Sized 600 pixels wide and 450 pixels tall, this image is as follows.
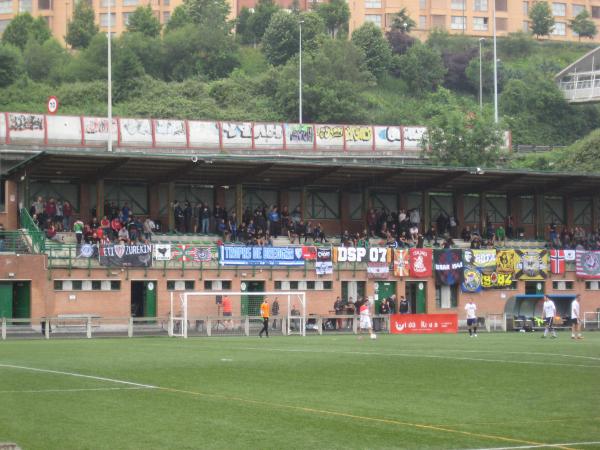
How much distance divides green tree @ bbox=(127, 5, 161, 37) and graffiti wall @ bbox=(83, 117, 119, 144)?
206ft

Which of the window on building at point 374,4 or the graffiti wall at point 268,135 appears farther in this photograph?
the window on building at point 374,4

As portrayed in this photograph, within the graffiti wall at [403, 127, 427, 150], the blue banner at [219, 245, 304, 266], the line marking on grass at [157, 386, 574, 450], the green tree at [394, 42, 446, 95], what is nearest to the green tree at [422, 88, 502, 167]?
the graffiti wall at [403, 127, 427, 150]

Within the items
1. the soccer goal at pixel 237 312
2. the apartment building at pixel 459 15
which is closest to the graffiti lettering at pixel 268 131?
the soccer goal at pixel 237 312

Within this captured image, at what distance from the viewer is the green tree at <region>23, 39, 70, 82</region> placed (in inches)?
5315

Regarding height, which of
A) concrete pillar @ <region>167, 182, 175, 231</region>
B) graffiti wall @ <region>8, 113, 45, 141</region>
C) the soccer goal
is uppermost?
graffiti wall @ <region>8, 113, 45, 141</region>

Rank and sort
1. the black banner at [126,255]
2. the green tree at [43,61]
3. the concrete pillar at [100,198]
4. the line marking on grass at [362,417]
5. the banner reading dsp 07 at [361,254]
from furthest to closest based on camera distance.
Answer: the green tree at [43,61] → the banner reading dsp 07 at [361,254] → the concrete pillar at [100,198] → the black banner at [126,255] → the line marking on grass at [362,417]

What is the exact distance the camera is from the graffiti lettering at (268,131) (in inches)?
3713

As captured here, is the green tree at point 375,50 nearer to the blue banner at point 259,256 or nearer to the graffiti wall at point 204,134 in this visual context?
the graffiti wall at point 204,134

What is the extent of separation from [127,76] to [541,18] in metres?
63.4

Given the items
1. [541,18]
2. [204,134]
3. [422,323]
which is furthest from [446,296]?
[541,18]

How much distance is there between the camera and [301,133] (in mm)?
95938

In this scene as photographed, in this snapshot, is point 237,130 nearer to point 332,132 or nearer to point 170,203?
point 332,132

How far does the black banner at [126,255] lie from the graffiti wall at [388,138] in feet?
141

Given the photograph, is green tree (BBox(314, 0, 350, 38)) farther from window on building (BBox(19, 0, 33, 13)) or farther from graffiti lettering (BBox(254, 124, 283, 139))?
graffiti lettering (BBox(254, 124, 283, 139))
